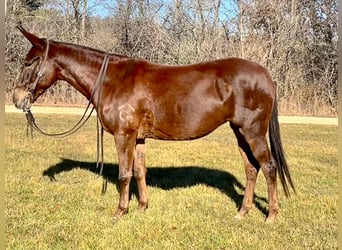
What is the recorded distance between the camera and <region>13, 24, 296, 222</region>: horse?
4.38m

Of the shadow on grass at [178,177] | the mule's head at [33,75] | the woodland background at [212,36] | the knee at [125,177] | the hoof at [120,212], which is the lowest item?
the hoof at [120,212]

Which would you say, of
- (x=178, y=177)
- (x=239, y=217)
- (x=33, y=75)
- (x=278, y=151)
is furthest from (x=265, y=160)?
(x=33, y=75)

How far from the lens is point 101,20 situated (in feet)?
78.7

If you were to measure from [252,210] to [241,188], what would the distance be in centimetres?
110

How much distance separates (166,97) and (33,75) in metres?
1.57

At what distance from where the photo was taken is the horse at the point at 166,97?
4375 mm

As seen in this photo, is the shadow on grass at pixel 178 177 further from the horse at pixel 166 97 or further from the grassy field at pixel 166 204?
the horse at pixel 166 97

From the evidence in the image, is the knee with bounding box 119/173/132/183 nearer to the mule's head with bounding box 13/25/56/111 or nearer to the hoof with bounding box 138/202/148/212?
the hoof with bounding box 138/202/148/212

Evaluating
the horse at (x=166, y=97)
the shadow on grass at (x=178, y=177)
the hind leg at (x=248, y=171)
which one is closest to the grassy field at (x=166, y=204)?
the shadow on grass at (x=178, y=177)

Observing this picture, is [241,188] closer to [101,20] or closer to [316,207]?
[316,207]

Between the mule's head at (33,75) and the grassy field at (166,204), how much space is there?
1.40 metres

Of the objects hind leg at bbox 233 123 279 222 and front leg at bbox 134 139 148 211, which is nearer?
hind leg at bbox 233 123 279 222

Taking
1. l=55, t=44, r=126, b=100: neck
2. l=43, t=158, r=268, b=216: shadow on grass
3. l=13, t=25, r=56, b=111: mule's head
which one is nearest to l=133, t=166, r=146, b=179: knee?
l=43, t=158, r=268, b=216: shadow on grass

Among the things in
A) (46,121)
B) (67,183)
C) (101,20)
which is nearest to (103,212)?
(67,183)
